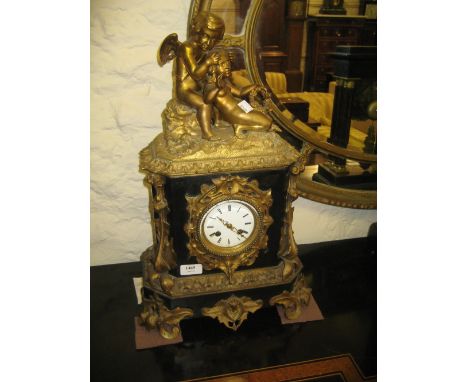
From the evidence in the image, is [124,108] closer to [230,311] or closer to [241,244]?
[241,244]

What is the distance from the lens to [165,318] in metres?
1.23

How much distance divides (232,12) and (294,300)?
88cm

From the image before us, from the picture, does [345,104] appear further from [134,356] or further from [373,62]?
[134,356]

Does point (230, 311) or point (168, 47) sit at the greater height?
point (168, 47)

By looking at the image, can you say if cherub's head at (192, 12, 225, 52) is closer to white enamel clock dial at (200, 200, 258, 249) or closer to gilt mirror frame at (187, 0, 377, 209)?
gilt mirror frame at (187, 0, 377, 209)

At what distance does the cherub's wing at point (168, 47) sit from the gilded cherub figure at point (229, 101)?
134mm

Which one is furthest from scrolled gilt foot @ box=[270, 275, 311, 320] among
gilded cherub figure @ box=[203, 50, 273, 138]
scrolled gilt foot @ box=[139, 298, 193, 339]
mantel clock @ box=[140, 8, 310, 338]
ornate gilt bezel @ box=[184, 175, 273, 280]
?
gilded cherub figure @ box=[203, 50, 273, 138]

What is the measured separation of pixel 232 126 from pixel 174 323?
1.90ft

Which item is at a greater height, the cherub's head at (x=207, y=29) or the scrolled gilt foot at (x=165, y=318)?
the cherub's head at (x=207, y=29)

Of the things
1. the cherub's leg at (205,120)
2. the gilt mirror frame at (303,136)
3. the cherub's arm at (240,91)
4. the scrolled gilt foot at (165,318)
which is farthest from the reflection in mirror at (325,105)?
the scrolled gilt foot at (165,318)

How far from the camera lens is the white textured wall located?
129 cm

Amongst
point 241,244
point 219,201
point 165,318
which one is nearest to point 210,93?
point 219,201

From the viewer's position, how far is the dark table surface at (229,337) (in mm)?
1137

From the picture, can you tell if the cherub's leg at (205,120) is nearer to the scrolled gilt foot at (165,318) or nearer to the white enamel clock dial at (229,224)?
the white enamel clock dial at (229,224)
